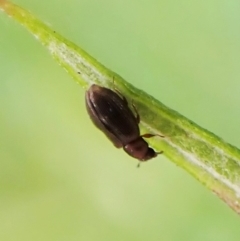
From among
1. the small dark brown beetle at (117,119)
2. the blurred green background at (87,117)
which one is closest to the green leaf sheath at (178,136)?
the small dark brown beetle at (117,119)

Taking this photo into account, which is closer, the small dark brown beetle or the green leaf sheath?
the green leaf sheath

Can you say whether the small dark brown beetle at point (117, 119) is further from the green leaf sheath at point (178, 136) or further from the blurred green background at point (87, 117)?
the blurred green background at point (87, 117)

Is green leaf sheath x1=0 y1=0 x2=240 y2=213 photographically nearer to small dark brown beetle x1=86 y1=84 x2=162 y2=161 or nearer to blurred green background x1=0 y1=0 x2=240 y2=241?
small dark brown beetle x1=86 y1=84 x2=162 y2=161

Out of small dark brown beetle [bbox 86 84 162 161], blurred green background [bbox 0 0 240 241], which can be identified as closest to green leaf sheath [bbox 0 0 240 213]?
small dark brown beetle [bbox 86 84 162 161]

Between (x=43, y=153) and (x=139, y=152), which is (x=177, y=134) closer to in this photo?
(x=139, y=152)

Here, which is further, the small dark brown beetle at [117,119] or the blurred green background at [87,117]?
the blurred green background at [87,117]

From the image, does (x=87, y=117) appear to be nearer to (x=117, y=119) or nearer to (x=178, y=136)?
(x=117, y=119)

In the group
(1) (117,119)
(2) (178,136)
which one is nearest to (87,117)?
(1) (117,119)
